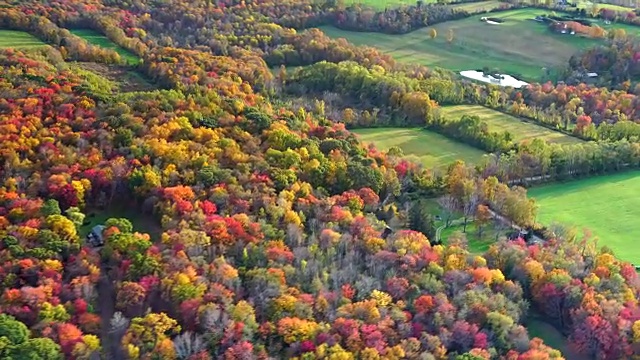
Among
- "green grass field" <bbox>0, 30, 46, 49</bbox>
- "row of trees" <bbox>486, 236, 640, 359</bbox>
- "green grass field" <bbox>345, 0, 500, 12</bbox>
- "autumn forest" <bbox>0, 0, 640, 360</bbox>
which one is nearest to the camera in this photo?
"autumn forest" <bbox>0, 0, 640, 360</bbox>

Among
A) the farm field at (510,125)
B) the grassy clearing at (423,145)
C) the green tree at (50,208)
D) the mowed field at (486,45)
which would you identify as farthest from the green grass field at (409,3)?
the green tree at (50,208)

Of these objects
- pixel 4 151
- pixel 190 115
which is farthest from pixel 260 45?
pixel 4 151

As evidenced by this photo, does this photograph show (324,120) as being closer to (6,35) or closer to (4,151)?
(4,151)

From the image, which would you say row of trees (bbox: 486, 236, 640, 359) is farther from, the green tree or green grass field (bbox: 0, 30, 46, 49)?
green grass field (bbox: 0, 30, 46, 49)

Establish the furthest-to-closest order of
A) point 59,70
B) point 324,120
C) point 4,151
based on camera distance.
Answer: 1. point 59,70
2. point 324,120
3. point 4,151

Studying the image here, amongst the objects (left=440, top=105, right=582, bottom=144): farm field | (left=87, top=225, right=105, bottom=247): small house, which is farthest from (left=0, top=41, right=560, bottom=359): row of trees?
(left=440, top=105, right=582, bottom=144): farm field

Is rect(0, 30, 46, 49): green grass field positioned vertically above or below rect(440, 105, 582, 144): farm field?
above

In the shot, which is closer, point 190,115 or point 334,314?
point 334,314
